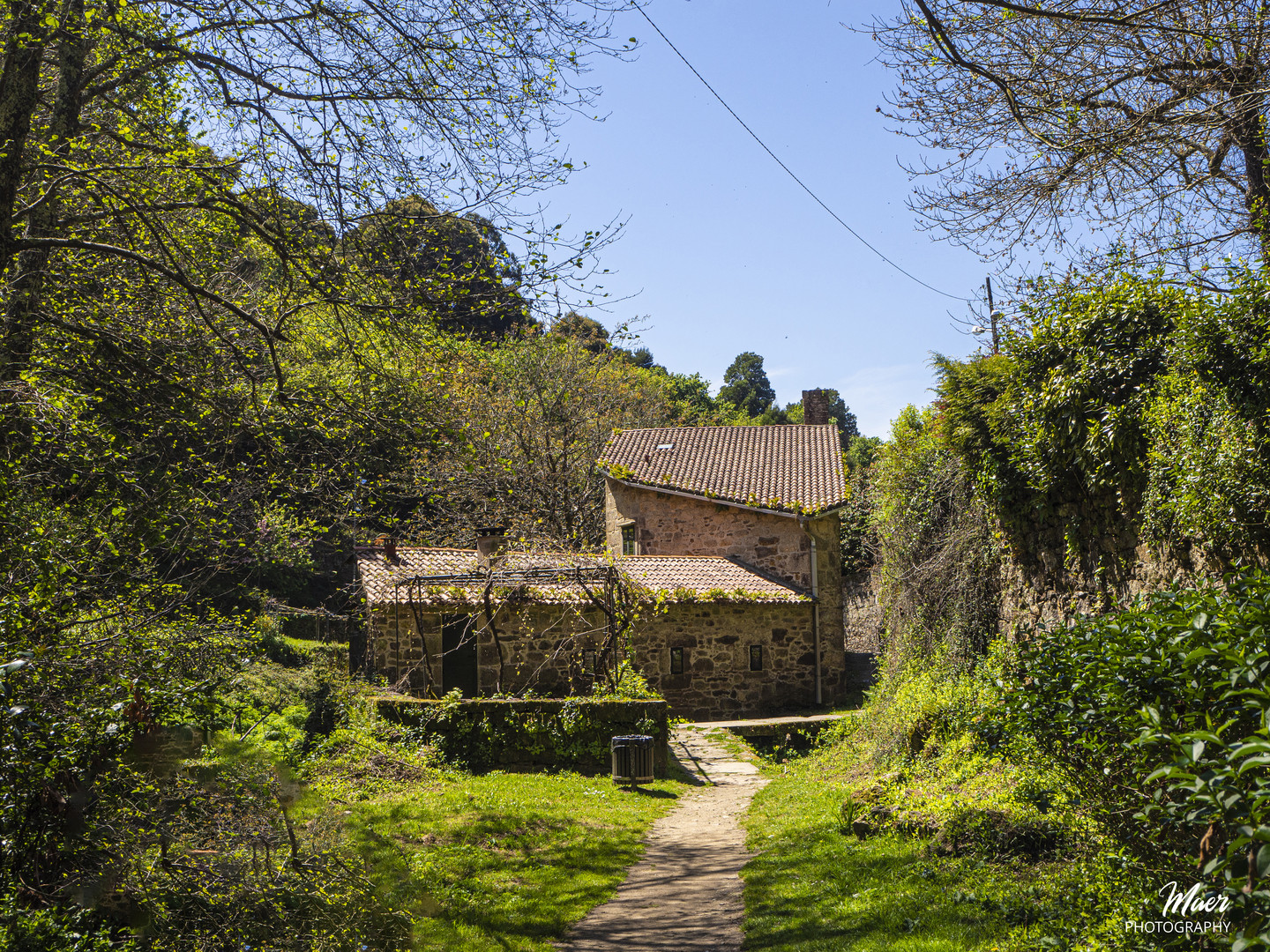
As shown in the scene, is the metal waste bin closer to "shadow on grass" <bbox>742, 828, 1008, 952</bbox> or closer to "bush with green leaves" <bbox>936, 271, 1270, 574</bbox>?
"shadow on grass" <bbox>742, 828, 1008, 952</bbox>

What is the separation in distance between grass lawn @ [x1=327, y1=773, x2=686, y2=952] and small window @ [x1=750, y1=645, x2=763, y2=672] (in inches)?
302

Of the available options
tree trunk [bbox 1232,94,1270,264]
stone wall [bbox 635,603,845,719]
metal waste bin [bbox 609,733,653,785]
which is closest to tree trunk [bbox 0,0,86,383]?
metal waste bin [bbox 609,733,653,785]

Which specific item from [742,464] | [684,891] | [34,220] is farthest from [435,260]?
[742,464]

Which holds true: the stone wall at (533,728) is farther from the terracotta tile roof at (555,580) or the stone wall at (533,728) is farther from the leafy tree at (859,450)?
the leafy tree at (859,450)

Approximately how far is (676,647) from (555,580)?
17.3 feet

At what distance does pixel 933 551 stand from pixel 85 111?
12388mm

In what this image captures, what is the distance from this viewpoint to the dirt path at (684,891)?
234 inches

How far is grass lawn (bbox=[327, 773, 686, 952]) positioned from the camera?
613 cm

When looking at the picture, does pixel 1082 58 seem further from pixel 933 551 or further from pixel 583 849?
pixel 583 849

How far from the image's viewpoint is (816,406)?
1112 inches

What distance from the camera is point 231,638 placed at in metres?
6.35

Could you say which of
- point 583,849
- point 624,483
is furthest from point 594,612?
point 583,849

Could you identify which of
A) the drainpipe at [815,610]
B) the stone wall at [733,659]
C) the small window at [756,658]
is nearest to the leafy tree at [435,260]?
the stone wall at [733,659]

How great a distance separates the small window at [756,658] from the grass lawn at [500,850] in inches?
302
